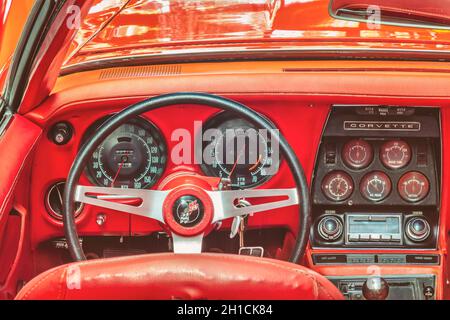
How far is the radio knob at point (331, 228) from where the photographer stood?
292 centimetres

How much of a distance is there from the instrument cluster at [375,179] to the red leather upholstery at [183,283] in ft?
4.59

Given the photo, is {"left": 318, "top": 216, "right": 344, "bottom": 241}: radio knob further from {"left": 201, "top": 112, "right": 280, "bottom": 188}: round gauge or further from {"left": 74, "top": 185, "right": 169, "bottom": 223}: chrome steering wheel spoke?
{"left": 74, "top": 185, "right": 169, "bottom": 223}: chrome steering wheel spoke

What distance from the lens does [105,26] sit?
120 inches

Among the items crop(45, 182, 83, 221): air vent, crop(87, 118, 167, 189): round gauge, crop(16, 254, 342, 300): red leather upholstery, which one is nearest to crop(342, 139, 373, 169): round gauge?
crop(87, 118, 167, 189): round gauge

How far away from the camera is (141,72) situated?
2.73 metres

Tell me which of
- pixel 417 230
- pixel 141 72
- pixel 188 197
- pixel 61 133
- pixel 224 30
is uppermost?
pixel 224 30

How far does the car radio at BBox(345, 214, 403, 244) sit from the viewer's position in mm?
2893

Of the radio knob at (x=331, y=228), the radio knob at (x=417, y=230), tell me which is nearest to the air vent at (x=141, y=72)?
the radio knob at (x=331, y=228)

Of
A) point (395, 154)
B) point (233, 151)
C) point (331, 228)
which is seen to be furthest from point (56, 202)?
point (395, 154)

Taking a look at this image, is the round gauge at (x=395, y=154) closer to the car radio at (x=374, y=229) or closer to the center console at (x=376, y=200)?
the center console at (x=376, y=200)

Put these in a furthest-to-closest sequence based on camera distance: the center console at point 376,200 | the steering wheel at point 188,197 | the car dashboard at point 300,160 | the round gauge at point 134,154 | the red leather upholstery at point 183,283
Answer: the center console at point 376,200
the round gauge at point 134,154
the car dashboard at point 300,160
the steering wheel at point 188,197
the red leather upholstery at point 183,283

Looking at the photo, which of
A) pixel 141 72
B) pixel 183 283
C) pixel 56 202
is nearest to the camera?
pixel 183 283

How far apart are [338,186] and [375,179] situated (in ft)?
0.48

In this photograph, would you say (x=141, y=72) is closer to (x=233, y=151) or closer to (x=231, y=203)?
(x=233, y=151)
